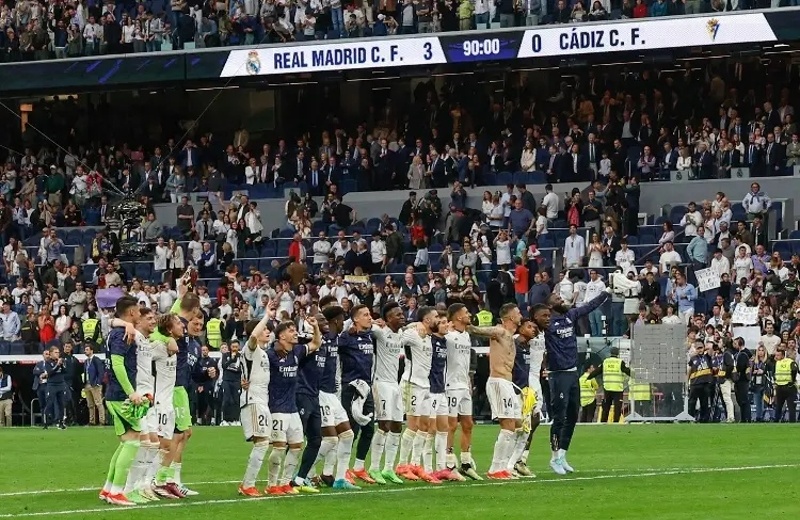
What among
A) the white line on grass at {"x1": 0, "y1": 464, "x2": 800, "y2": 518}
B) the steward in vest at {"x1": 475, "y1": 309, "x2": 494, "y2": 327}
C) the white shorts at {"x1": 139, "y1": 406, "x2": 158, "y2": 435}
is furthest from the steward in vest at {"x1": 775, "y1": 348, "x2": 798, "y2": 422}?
the white shorts at {"x1": 139, "y1": 406, "x2": 158, "y2": 435}

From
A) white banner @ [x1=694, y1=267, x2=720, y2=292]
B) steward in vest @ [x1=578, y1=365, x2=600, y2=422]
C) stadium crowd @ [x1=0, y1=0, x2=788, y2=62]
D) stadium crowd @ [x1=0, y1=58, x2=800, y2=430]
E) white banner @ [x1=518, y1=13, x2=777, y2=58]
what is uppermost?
stadium crowd @ [x1=0, y1=0, x2=788, y2=62]

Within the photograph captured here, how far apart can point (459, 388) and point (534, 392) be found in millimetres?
1030

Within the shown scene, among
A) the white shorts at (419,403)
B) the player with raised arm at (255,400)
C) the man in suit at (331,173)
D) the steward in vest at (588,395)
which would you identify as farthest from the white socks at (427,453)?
the man in suit at (331,173)

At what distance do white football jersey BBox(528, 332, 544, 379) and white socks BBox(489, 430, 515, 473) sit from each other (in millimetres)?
1143

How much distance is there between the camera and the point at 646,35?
37.4 metres

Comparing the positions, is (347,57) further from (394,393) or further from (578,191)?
(394,393)

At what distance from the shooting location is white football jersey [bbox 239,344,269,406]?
17078 mm

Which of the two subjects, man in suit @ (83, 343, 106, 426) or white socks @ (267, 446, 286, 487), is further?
man in suit @ (83, 343, 106, 426)

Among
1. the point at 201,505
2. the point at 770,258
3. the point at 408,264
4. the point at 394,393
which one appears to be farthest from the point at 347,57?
the point at 201,505

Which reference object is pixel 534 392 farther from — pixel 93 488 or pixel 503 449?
pixel 93 488

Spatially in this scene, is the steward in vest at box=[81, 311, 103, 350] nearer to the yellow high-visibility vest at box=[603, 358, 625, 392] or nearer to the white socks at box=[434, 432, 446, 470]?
the yellow high-visibility vest at box=[603, 358, 625, 392]

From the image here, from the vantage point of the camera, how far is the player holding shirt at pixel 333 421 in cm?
1772

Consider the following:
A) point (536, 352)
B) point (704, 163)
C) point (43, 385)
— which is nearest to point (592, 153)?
point (704, 163)

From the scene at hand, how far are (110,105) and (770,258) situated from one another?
894 inches
